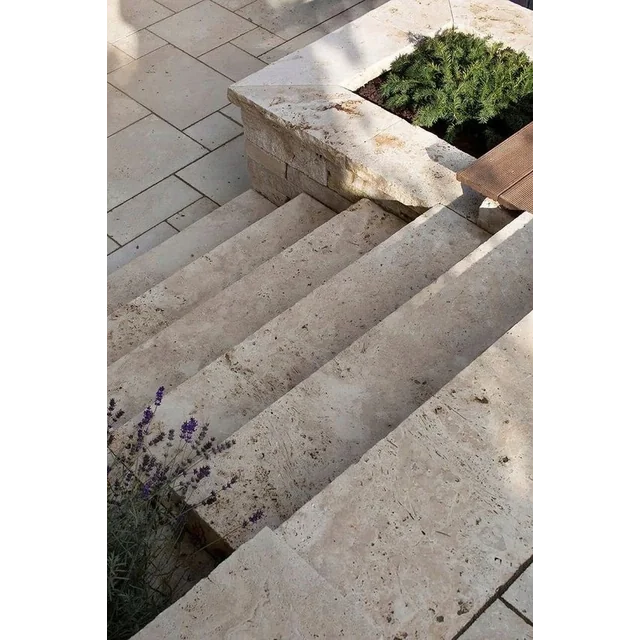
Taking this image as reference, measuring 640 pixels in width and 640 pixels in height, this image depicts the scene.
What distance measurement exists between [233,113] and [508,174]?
2.73m

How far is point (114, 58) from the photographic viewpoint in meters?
6.54

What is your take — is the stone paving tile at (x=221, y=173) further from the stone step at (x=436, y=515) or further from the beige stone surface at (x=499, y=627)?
the beige stone surface at (x=499, y=627)

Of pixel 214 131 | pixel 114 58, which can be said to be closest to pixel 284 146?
pixel 214 131

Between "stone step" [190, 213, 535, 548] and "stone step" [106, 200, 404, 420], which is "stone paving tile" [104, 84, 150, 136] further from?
"stone step" [190, 213, 535, 548]

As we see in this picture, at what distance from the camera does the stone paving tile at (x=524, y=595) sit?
6.81 ft

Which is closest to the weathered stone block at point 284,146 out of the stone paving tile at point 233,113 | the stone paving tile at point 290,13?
the stone paving tile at point 233,113

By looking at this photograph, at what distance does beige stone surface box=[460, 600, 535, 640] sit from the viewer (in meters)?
2.04

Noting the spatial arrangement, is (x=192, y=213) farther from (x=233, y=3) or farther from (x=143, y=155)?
(x=233, y=3)

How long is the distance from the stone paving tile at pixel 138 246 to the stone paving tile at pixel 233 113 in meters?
1.16

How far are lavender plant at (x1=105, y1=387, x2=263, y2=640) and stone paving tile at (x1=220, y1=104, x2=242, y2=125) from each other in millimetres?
3597

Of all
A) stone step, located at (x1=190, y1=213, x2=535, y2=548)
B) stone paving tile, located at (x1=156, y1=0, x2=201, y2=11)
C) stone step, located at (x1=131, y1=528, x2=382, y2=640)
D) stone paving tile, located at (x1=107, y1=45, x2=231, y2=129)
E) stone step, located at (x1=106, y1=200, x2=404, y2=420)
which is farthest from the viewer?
stone paving tile, located at (x1=156, y1=0, x2=201, y2=11)

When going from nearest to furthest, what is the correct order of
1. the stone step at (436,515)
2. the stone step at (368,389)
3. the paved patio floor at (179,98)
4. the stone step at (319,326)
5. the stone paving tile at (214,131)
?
the stone step at (436,515)
the stone step at (368,389)
the stone step at (319,326)
the paved patio floor at (179,98)
the stone paving tile at (214,131)

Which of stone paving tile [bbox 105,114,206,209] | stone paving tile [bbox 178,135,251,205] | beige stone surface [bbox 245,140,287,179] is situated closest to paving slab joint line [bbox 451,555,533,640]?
beige stone surface [bbox 245,140,287,179]
